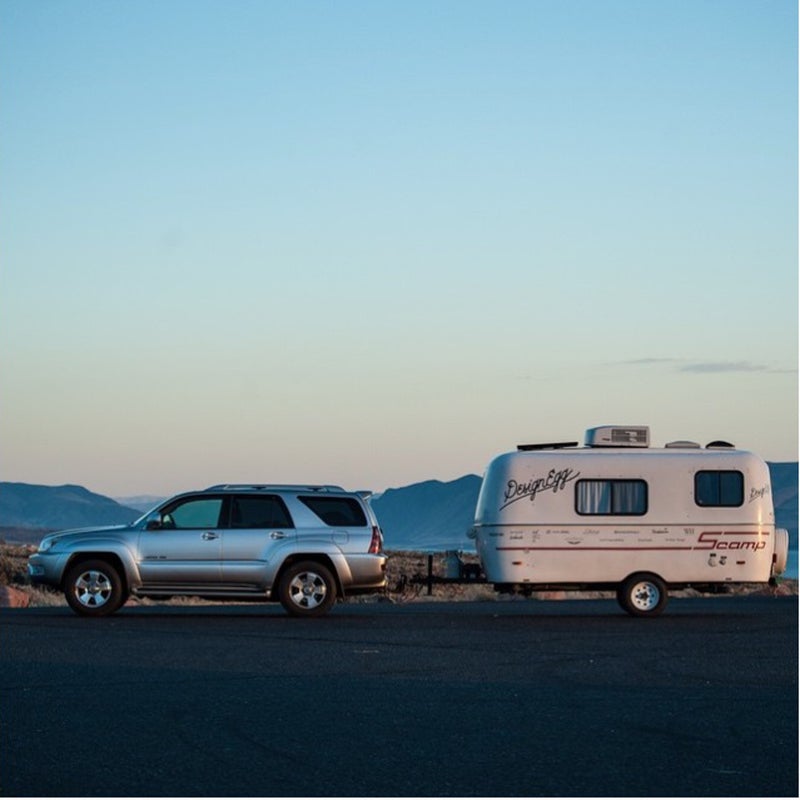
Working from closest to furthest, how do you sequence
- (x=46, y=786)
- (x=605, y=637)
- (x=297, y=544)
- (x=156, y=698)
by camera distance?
(x=46, y=786), (x=156, y=698), (x=605, y=637), (x=297, y=544)

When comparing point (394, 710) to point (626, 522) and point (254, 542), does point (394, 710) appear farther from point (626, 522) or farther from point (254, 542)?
point (626, 522)

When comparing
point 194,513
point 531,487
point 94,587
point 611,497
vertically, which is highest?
point 531,487

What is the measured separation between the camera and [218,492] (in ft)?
78.5

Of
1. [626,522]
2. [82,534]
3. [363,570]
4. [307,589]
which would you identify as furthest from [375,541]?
[82,534]

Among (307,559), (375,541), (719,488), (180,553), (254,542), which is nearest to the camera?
(180,553)

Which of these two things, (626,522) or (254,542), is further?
(626,522)

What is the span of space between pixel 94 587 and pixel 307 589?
10.4ft

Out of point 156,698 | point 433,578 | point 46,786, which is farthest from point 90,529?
point 46,786

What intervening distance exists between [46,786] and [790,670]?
929 centimetres

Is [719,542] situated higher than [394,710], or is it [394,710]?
[719,542]

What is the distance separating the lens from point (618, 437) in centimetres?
2564

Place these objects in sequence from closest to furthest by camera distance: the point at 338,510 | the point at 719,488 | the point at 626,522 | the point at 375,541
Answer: the point at 375,541, the point at 338,510, the point at 626,522, the point at 719,488

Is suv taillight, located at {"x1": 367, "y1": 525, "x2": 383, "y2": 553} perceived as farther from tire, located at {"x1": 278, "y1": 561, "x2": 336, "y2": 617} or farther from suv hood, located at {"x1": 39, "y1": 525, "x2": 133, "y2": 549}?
suv hood, located at {"x1": 39, "y1": 525, "x2": 133, "y2": 549}

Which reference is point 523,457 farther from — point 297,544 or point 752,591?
point 752,591
